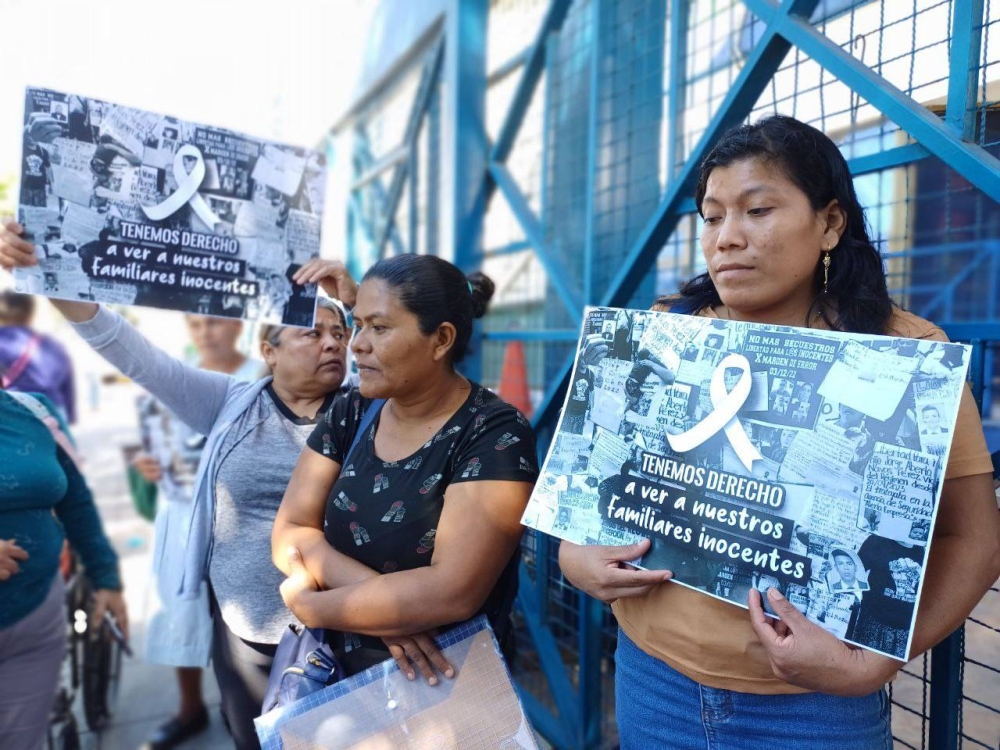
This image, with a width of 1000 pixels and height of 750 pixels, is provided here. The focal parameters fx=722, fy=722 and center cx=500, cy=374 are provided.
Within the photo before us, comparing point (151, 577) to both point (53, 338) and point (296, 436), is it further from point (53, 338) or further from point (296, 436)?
point (53, 338)

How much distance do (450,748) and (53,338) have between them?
12.0 feet

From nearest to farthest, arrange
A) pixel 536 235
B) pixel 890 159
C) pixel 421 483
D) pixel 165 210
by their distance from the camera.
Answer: pixel 421 483, pixel 890 159, pixel 165 210, pixel 536 235

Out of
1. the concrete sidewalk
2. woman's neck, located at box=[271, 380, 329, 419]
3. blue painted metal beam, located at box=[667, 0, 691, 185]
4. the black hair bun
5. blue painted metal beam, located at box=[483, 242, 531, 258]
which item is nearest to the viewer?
the black hair bun

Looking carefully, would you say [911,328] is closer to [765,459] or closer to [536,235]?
[765,459]

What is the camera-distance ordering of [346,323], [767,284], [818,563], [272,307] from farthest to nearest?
[346,323] → [272,307] → [767,284] → [818,563]

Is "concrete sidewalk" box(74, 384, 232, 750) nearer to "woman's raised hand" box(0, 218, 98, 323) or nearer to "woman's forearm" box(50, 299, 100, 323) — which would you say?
"woman's forearm" box(50, 299, 100, 323)

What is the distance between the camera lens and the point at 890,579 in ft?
3.60

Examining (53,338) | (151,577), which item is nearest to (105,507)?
(53,338)

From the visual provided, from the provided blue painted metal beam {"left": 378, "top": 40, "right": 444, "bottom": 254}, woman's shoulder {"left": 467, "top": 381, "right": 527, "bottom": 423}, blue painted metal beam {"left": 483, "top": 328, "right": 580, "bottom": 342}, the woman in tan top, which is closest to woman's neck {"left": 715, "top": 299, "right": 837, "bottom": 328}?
the woman in tan top

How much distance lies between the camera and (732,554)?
1223 millimetres

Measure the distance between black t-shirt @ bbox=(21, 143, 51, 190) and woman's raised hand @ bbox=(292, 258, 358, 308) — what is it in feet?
2.30

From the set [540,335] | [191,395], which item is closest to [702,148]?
[540,335]

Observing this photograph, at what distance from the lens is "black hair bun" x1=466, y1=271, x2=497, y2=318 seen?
2064 millimetres

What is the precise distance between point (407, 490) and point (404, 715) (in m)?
0.49
